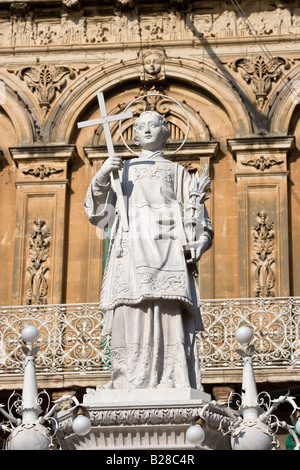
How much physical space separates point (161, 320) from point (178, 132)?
11200 millimetres

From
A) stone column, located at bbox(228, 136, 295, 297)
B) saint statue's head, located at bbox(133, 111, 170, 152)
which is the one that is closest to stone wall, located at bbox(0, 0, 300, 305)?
stone column, located at bbox(228, 136, 295, 297)

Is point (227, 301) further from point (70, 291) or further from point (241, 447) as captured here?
point (241, 447)

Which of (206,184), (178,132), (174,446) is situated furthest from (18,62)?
(174,446)

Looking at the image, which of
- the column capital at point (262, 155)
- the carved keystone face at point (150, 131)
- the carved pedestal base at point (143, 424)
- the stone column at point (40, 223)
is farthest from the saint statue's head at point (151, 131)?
the column capital at point (262, 155)

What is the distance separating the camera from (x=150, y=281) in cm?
1030

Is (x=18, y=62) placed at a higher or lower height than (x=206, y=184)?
higher

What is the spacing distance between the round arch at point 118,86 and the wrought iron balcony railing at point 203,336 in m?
3.26

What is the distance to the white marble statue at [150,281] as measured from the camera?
10.2 m

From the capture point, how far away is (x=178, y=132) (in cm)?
2128

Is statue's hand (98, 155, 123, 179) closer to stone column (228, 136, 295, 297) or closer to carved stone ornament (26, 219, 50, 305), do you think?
stone column (228, 136, 295, 297)

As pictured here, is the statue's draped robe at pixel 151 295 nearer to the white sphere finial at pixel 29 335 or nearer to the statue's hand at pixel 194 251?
the statue's hand at pixel 194 251

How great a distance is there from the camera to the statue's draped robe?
402 inches

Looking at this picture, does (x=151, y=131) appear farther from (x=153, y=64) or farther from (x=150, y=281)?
(x=153, y=64)

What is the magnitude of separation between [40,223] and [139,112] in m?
2.40
